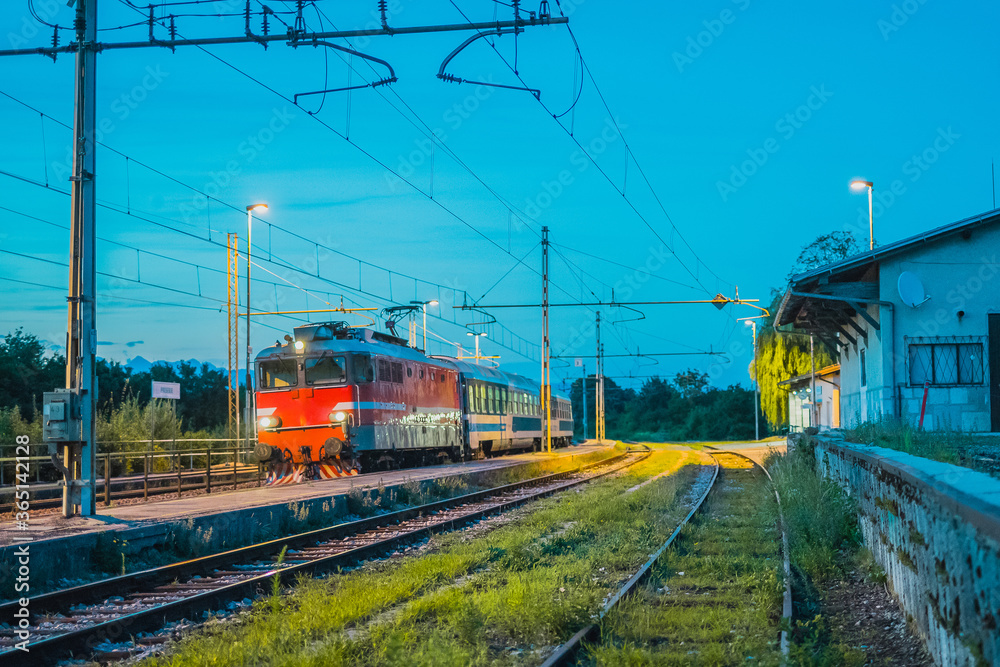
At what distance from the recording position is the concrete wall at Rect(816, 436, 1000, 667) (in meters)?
4.09

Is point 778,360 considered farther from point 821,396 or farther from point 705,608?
Answer: point 705,608

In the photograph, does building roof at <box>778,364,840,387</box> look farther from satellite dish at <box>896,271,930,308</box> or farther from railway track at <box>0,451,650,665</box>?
railway track at <box>0,451,650,665</box>

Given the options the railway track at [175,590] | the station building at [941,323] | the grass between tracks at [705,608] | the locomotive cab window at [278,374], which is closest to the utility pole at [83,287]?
the railway track at [175,590]

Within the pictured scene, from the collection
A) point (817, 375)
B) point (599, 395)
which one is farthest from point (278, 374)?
point (599, 395)

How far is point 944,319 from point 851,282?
7.86 ft

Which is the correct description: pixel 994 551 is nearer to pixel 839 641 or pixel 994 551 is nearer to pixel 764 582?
pixel 839 641

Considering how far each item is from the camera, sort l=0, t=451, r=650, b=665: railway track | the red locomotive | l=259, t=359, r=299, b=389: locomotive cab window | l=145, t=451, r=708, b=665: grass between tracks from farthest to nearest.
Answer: l=259, t=359, r=299, b=389: locomotive cab window → the red locomotive → l=0, t=451, r=650, b=665: railway track → l=145, t=451, r=708, b=665: grass between tracks

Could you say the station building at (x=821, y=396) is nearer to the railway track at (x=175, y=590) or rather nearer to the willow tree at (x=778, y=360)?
the willow tree at (x=778, y=360)

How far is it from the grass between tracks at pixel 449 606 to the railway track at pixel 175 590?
412 millimetres

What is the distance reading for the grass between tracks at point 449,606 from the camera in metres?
6.06

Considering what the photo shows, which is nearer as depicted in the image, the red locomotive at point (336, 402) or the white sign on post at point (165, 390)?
the red locomotive at point (336, 402)

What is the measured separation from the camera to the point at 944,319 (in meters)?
18.3

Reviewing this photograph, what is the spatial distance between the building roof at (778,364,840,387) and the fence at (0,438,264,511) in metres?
20.4

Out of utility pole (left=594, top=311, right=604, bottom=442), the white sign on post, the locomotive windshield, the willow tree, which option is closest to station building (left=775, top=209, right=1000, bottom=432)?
the locomotive windshield
